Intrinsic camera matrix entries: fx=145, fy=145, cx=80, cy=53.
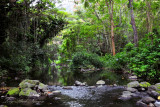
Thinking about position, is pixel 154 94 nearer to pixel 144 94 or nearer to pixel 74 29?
pixel 144 94

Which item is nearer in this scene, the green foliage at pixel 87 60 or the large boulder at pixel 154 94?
the large boulder at pixel 154 94

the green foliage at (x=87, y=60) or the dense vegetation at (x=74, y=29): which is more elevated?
the dense vegetation at (x=74, y=29)

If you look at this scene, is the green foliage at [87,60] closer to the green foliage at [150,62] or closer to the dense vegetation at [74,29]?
the dense vegetation at [74,29]

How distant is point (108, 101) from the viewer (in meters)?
4.38

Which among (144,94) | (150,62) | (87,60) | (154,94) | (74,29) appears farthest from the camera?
(74,29)

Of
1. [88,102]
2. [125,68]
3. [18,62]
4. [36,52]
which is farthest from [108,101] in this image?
[36,52]

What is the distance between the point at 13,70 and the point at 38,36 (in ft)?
Result: 24.6

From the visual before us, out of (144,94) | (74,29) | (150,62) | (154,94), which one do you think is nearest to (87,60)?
(74,29)

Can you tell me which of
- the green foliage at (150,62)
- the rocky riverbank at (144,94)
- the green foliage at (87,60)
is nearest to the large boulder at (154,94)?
the rocky riverbank at (144,94)

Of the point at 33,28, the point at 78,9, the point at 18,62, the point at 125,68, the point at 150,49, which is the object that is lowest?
the point at 125,68

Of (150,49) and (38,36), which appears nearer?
(150,49)

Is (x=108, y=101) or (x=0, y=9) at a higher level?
(x=0, y=9)

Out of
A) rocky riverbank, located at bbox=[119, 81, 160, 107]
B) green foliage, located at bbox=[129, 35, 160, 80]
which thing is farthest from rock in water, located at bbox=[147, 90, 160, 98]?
green foliage, located at bbox=[129, 35, 160, 80]

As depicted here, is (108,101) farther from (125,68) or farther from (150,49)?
(125,68)
